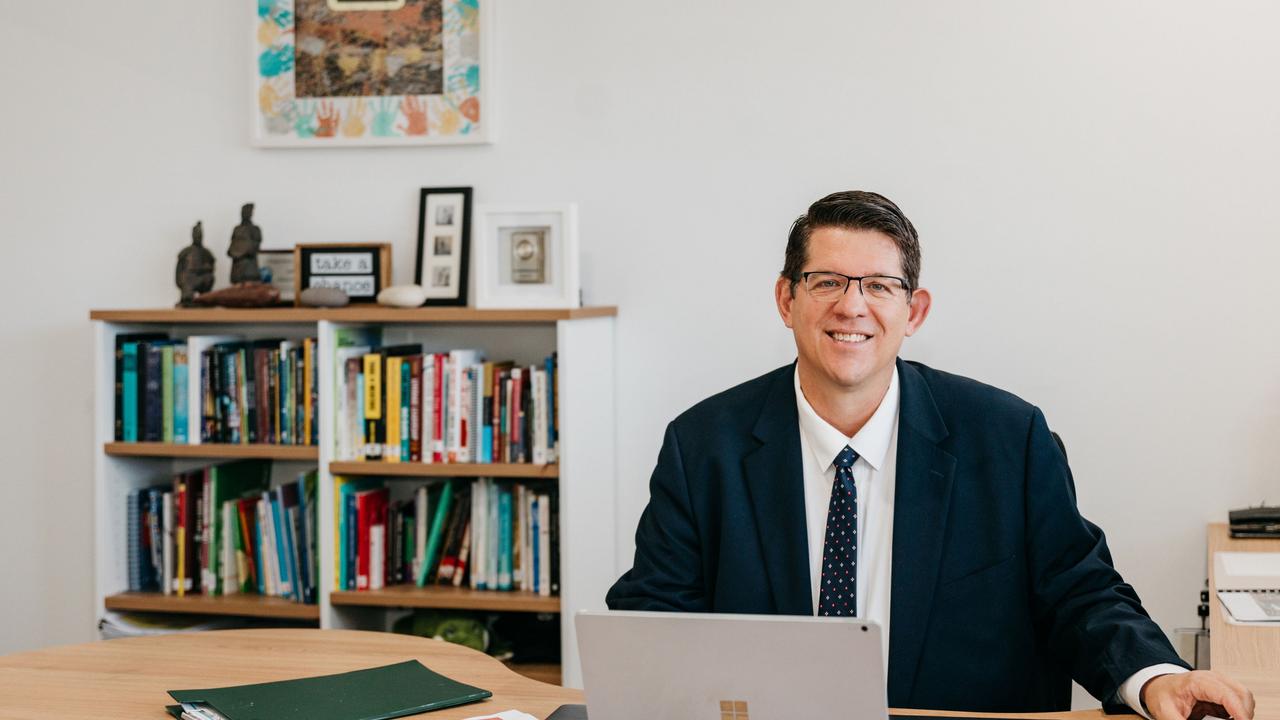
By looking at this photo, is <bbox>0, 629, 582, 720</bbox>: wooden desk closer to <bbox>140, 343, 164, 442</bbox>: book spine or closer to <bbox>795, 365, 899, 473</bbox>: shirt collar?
<bbox>795, 365, 899, 473</bbox>: shirt collar

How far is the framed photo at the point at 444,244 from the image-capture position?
11.3 feet

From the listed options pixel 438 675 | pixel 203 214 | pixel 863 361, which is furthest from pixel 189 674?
pixel 203 214

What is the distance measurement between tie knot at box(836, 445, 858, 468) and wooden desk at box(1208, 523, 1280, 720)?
59 centimetres

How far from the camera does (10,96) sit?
3.74 meters

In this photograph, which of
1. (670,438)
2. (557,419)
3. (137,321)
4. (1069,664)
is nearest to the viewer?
(1069,664)

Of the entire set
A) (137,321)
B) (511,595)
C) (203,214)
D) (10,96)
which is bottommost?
(511,595)

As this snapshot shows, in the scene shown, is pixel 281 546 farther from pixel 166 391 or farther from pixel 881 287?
pixel 881 287

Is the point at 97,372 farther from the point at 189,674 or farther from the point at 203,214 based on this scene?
the point at 189,674

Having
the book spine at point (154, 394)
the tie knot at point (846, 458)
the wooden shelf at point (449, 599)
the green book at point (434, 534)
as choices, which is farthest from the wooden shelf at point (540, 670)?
the tie knot at point (846, 458)

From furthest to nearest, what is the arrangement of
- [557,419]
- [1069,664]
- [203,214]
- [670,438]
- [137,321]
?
[203,214] < [137,321] < [557,419] < [670,438] < [1069,664]

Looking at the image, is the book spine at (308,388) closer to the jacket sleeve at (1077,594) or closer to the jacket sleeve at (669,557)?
the jacket sleeve at (669,557)

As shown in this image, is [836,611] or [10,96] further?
[10,96]

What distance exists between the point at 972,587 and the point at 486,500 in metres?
1.58

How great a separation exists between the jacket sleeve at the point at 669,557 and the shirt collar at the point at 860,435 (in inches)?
8.5
